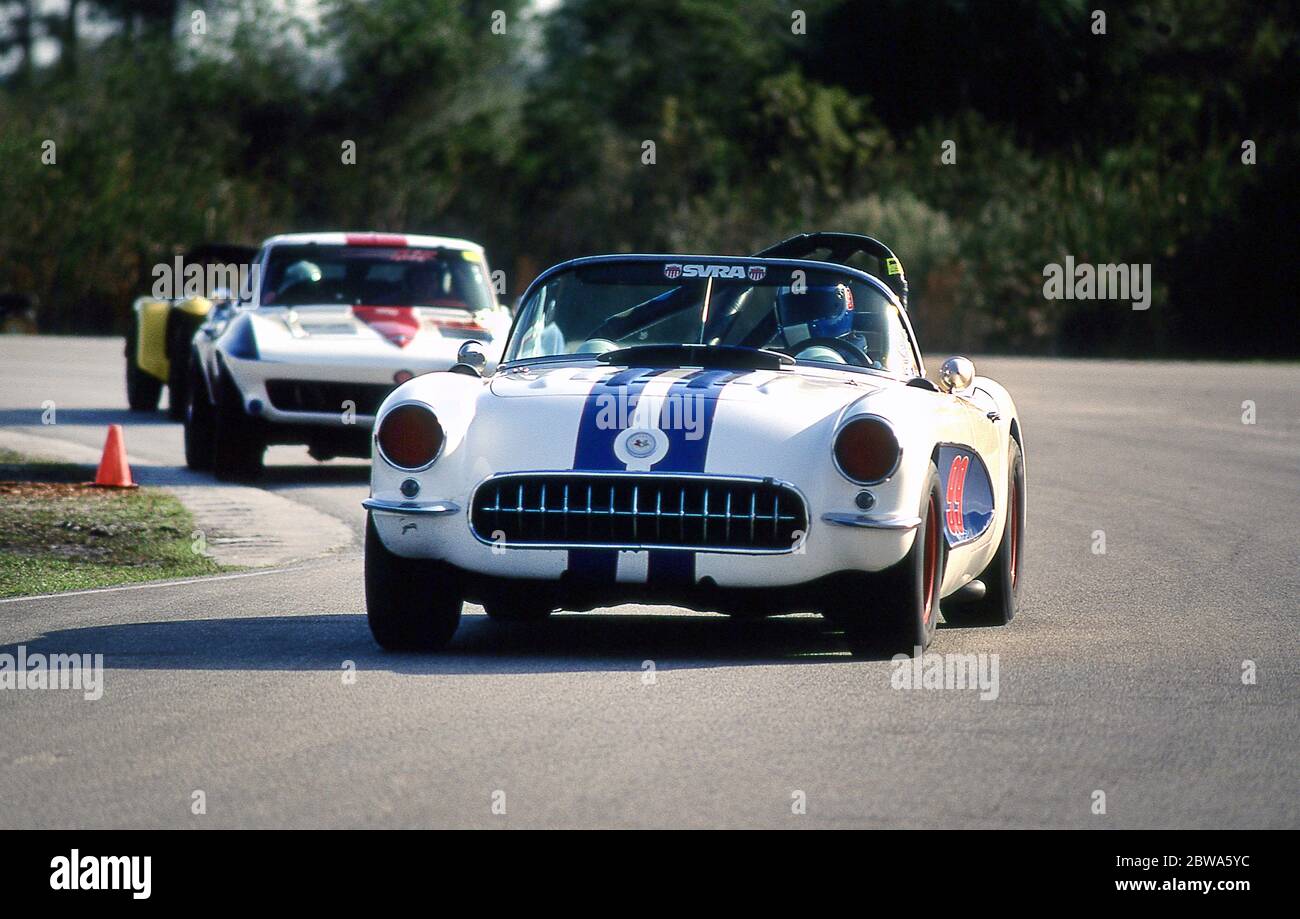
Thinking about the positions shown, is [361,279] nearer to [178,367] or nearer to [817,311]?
[178,367]

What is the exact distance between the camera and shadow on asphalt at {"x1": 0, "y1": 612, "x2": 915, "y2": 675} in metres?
7.64

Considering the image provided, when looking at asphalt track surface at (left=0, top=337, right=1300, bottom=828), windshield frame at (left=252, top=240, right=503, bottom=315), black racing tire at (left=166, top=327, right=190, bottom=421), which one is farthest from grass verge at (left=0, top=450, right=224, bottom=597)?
black racing tire at (left=166, top=327, right=190, bottom=421)

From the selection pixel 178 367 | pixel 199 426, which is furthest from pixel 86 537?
pixel 178 367

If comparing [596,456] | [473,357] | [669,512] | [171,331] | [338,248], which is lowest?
[669,512]

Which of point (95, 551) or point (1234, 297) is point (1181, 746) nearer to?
point (95, 551)

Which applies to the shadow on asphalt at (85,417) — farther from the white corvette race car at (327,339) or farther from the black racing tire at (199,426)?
the white corvette race car at (327,339)

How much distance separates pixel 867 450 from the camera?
293 inches

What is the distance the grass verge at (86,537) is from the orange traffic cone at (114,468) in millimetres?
104

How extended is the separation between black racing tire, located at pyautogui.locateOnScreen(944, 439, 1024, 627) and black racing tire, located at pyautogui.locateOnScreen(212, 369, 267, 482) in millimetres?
6898

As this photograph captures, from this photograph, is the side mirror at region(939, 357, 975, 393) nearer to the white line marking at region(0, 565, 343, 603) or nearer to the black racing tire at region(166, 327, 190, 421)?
the white line marking at region(0, 565, 343, 603)

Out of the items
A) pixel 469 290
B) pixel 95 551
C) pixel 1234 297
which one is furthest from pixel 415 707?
pixel 1234 297

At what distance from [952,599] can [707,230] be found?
120ft

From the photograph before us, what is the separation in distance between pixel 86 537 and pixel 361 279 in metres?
4.74

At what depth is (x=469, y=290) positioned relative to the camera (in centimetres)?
1642
